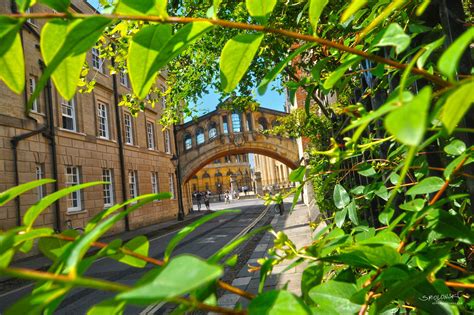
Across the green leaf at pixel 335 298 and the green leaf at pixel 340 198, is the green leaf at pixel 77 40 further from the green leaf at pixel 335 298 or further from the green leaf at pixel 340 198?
the green leaf at pixel 340 198

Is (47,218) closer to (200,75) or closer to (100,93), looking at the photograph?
(100,93)

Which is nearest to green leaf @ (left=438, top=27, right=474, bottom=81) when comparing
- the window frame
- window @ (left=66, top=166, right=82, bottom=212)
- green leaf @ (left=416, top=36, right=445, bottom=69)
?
green leaf @ (left=416, top=36, right=445, bottom=69)

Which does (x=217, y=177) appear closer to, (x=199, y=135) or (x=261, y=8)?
(x=199, y=135)

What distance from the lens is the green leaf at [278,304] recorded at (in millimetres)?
417

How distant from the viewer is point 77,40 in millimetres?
511

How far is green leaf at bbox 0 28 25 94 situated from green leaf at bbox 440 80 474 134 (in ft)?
1.91

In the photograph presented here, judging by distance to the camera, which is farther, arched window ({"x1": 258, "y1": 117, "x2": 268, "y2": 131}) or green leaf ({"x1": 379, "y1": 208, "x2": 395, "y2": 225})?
arched window ({"x1": 258, "y1": 117, "x2": 268, "y2": 131})

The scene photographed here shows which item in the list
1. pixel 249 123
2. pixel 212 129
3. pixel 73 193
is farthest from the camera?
pixel 212 129

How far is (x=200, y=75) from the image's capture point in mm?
6348

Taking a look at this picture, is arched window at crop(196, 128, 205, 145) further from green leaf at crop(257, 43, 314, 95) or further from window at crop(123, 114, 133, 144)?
green leaf at crop(257, 43, 314, 95)

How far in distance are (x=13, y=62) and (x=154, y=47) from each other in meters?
0.23

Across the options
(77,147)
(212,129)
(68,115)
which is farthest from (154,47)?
(212,129)

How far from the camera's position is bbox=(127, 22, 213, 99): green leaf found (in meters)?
0.58

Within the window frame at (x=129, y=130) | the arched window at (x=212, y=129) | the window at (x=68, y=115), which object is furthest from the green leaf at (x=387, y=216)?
the arched window at (x=212, y=129)
